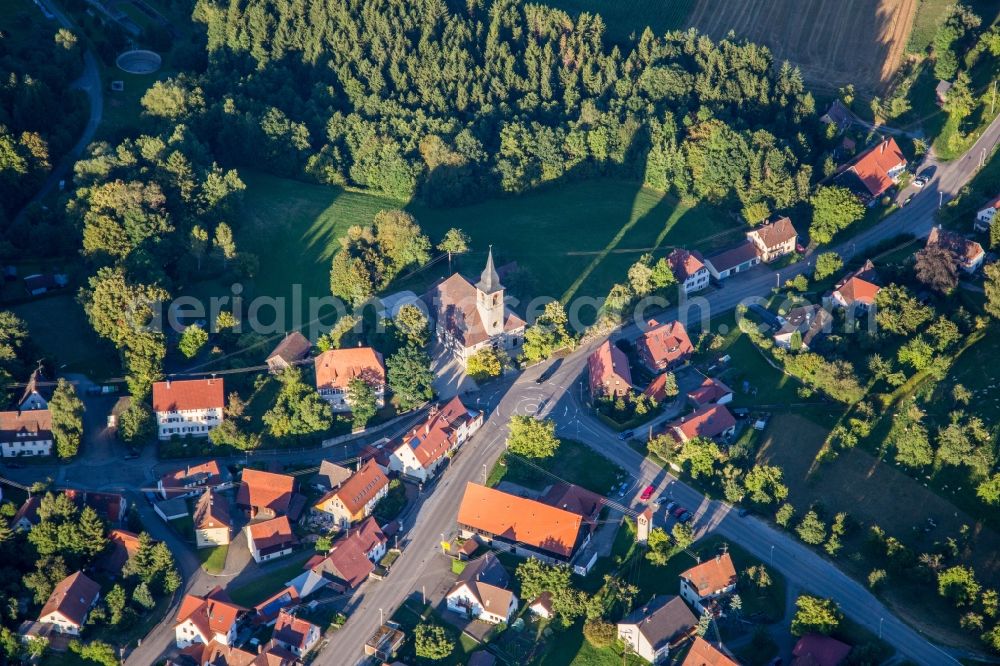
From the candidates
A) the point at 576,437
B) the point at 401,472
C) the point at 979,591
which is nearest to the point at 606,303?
the point at 576,437

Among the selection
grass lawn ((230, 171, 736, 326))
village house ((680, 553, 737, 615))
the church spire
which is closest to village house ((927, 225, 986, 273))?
grass lawn ((230, 171, 736, 326))

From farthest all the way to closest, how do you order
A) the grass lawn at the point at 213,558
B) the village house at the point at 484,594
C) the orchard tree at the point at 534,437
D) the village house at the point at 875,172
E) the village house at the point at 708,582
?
1. the village house at the point at 875,172
2. the orchard tree at the point at 534,437
3. the grass lawn at the point at 213,558
4. the village house at the point at 708,582
5. the village house at the point at 484,594

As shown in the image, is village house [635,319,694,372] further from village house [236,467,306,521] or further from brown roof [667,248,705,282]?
village house [236,467,306,521]

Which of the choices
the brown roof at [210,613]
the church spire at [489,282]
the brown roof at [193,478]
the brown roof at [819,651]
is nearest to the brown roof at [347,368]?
the church spire at [489,282]

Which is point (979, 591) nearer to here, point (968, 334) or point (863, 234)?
point (968, 334)

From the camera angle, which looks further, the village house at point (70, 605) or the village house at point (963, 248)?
the village house at point (963, 248)

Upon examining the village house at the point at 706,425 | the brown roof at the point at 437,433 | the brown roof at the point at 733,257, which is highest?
the brown roof at the point at 733,257

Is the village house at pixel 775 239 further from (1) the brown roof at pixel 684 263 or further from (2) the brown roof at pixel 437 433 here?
(2) the brown roof at pixel 437 433
